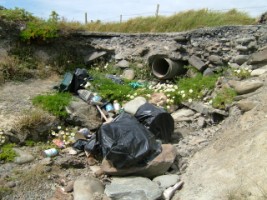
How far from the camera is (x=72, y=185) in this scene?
418 centimetres

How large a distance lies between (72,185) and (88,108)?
2.05 meters

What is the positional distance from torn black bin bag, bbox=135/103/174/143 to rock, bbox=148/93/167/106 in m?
0.92

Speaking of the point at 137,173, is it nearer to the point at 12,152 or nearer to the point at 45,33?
the point at 12,152

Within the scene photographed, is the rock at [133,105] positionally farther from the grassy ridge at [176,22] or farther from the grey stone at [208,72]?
the grassy ridge at [176,22]

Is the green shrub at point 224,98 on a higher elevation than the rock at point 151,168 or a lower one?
higher

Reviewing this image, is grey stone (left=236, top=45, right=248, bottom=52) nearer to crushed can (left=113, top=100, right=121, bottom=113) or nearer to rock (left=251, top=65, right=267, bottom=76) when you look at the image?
rock (left=251, top=65, right=267, bottom=76)

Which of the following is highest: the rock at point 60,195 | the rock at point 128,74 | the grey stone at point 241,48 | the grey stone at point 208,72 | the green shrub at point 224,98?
the grey stone at point 241,48

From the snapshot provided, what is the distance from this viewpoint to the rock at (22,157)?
4676mm

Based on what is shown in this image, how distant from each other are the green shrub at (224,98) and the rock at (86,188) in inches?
97.9

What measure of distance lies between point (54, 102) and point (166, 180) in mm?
2584

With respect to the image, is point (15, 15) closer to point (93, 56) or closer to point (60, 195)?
point (93, 56)

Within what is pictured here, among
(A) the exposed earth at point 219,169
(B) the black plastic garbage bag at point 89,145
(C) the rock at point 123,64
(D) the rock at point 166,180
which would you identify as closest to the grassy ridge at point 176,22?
(C) the rock at point 123,64

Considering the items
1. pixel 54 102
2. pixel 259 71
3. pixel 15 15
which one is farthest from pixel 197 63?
pixel 15 15

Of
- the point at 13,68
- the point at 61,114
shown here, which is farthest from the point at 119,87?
the point at 13,68
